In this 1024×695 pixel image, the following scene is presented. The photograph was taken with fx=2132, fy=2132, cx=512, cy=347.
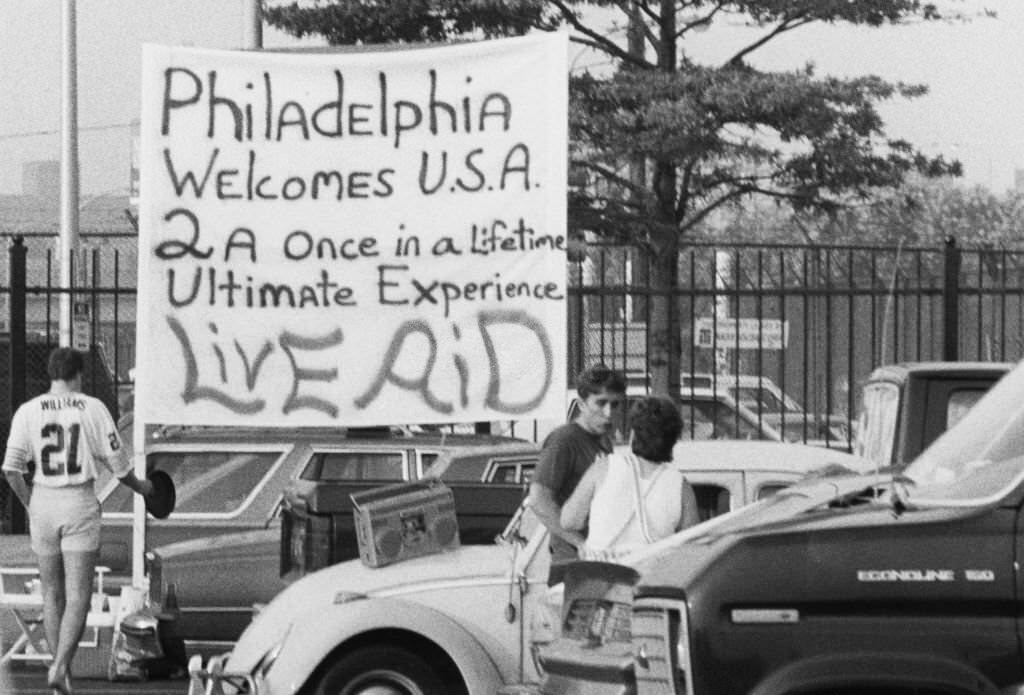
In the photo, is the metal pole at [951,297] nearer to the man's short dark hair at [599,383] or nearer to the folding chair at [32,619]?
the folding chair at [32,619]

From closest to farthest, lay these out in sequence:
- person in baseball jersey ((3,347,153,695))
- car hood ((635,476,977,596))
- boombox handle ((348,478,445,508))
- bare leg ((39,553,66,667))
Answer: car hood ((635,476,977,596)) → boombox handle ((348,478,445,508)) → person in baseball jersey ((3,347,153,695)) → bare leg ((39,553,66,667))

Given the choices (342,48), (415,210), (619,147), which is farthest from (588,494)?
(619,147)

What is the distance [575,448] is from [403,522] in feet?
2.58

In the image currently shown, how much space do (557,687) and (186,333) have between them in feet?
13.0

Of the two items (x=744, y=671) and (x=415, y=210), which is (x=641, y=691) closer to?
(x=744, y=671)

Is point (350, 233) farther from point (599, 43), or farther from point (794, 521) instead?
point (599, 43)

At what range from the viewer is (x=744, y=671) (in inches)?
212

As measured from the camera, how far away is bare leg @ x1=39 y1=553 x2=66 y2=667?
10.6m

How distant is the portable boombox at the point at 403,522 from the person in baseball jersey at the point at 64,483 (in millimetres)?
2221

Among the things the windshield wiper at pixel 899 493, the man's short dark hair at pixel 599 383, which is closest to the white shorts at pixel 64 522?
the man's short dark hair at pixel 599 383

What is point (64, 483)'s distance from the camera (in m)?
10.6

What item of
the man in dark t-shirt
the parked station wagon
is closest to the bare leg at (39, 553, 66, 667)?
the parked station wagon

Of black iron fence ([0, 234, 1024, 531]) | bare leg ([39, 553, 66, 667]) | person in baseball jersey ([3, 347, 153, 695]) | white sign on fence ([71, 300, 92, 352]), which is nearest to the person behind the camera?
person in baseball jersey ([3, 347, 153, 695])

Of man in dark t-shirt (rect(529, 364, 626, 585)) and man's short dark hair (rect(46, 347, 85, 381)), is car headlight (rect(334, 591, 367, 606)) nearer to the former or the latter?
man in dark t-shirt (rect(529, 364, 626, 585))
